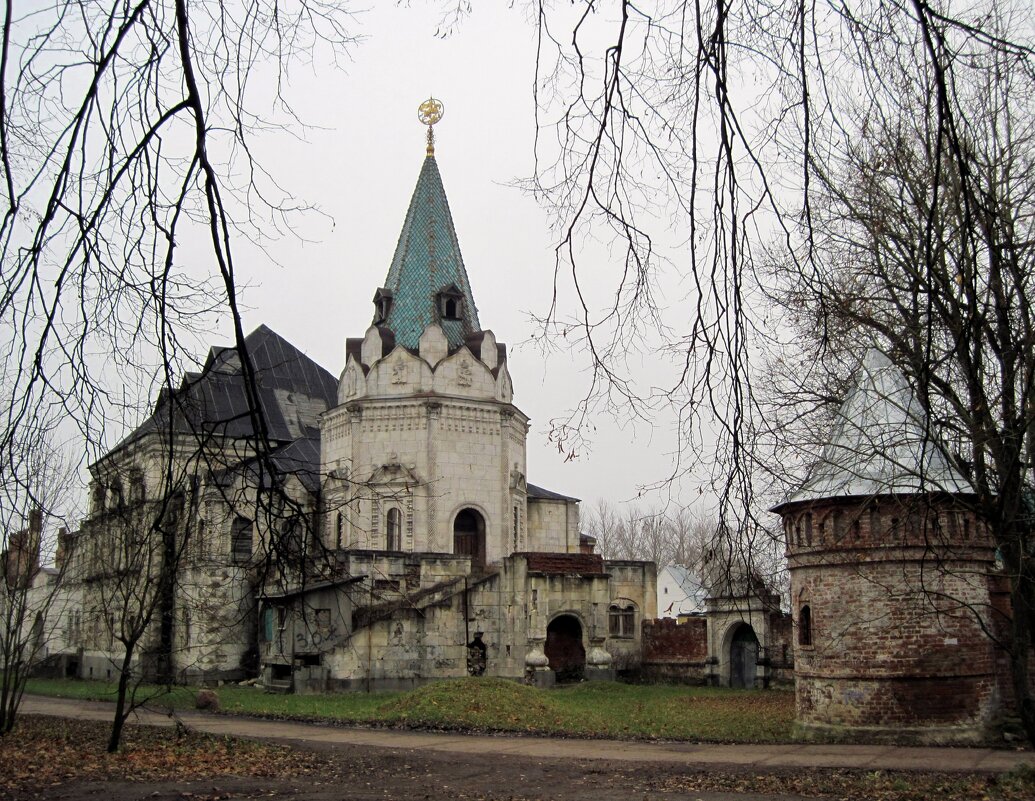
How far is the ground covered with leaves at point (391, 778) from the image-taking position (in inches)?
471

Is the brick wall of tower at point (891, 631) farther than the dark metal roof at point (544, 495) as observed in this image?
No

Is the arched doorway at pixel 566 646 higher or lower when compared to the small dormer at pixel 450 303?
lower

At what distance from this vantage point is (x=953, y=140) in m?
3.76

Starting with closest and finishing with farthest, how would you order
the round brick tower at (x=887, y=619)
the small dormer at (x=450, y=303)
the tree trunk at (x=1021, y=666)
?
1. the tree trunk at (x=1021, y=666)
2. the round brick tower at (x=887, y=619)
3. the small dormer at (x=450, y=303)

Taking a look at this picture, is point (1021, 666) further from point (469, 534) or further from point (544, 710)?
point (469, 534)

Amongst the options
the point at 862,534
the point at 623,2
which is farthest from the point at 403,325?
the point at 623,2

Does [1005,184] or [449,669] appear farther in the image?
[449,669]

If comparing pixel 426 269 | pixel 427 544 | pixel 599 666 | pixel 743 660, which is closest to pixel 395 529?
pixel 427 544

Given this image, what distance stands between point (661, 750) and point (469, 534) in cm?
1873

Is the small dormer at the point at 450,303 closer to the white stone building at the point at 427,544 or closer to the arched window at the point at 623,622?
the white stone building at the point at 427,544

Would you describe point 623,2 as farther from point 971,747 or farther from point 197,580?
point 197,580

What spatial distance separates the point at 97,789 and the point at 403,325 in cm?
2594

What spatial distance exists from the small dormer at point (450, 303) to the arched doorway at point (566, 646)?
438 inches

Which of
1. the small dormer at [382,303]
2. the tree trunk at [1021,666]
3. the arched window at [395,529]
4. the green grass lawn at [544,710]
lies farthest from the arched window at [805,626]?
the small dormer at [382,303]
